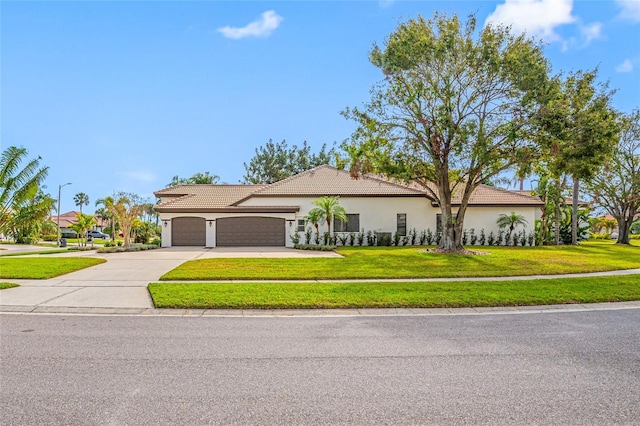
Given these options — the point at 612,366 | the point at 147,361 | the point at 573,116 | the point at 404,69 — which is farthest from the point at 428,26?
the point at 147,361

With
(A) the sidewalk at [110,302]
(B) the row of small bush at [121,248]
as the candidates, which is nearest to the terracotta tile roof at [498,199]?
(A) the sidewalk at [110,302]

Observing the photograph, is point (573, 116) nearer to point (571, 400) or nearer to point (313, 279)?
point (313, 279)

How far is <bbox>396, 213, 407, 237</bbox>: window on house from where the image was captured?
1142 inches

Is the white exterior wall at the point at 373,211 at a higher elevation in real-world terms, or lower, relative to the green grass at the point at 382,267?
higher

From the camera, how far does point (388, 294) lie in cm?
1022

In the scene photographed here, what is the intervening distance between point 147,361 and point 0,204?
42.9 feet

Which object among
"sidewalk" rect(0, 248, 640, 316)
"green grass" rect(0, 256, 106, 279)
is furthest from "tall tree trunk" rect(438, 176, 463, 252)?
"green grass" rect(0, 256, 106, 279)

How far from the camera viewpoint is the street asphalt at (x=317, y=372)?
12.7 feet

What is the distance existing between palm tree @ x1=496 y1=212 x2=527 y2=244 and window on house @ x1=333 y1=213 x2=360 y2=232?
33.2 ft

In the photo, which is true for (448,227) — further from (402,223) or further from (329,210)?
(329,210)

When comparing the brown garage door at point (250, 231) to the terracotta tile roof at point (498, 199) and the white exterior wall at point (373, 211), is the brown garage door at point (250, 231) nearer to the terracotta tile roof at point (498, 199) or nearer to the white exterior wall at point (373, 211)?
the white exterior wall at point (373, 211)

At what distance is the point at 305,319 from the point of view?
26.2 ft

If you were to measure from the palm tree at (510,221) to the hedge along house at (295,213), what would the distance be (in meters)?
0.33

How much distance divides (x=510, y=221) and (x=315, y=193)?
13926mm
